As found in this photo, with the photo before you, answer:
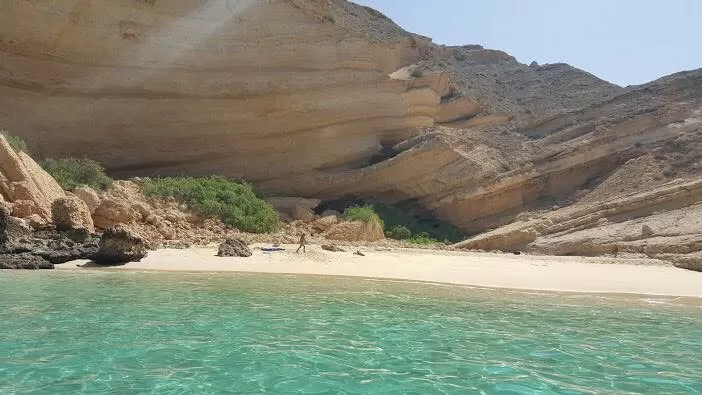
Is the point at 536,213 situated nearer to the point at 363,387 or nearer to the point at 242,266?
the point at 242,266

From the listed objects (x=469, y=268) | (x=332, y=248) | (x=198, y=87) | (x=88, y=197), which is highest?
(x=198, y=87)

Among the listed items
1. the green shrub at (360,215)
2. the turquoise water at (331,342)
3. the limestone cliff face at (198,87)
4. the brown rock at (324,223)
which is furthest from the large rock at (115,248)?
the limestone cliff face at (198,87)

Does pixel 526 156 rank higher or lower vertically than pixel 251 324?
higher

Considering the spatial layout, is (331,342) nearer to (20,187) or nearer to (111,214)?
(20,187)

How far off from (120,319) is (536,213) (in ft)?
55.4

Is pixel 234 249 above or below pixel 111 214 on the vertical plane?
below

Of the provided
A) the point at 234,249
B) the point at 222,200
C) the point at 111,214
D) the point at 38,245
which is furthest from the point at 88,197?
the point at 222,200

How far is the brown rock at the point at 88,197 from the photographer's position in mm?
13094

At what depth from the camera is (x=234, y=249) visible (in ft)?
39.9

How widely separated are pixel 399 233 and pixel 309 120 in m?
5.69

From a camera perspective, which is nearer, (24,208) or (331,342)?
(331,342)

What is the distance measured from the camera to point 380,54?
78.6 ft

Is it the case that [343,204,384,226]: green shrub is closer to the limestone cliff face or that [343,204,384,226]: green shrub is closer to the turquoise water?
the limestone cliff face

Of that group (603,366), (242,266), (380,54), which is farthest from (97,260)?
(380,54)
